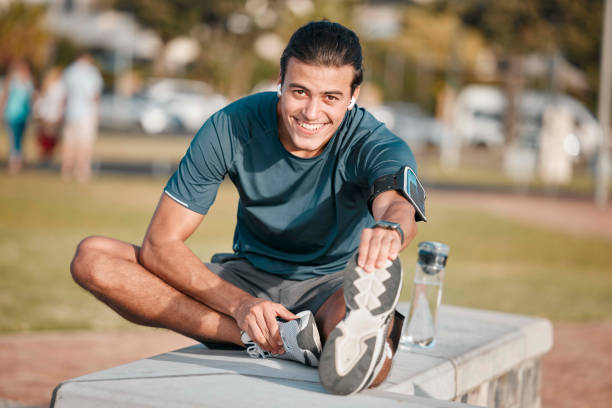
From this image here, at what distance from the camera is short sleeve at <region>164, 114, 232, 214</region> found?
352 centimetres

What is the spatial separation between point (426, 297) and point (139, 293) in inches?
55.5

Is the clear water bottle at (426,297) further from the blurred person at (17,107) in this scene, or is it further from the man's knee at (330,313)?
the blurred person at (17,107)

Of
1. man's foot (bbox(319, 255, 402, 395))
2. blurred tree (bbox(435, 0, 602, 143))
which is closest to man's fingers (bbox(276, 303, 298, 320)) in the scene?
man's foot (bbox(319, 255, 402, 395))

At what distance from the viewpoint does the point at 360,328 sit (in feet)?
9.10

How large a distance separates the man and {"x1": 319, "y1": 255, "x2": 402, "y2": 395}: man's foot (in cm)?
36

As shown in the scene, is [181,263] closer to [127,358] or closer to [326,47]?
[326,47]

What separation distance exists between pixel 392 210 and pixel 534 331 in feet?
5.51

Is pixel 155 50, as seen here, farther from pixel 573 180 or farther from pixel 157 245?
pixel 157 245

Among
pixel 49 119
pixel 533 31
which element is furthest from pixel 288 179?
pixel 533 31

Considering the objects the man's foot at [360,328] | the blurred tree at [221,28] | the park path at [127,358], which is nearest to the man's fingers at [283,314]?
the man's foot at [360,328]

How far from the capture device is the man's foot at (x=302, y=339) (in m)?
3.17

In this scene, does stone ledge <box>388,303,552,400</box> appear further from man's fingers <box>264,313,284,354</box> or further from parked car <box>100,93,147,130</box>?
parked car <box>100,93,147,130</box>

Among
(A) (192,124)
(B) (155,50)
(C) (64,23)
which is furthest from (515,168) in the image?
(C) (64,23)

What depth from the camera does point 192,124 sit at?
3850 centimetres
